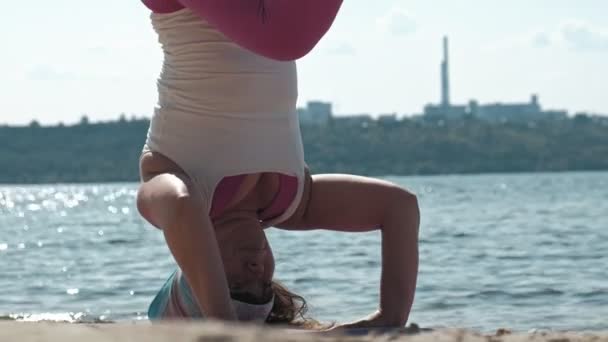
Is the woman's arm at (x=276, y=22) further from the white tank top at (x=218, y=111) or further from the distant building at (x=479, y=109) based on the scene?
the distant building at (x=479, y=109)

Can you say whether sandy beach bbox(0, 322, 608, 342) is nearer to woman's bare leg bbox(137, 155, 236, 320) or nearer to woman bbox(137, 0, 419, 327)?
woman's bare leg bbox(137, 155, 236, 320)

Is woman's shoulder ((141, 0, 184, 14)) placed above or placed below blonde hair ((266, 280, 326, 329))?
above

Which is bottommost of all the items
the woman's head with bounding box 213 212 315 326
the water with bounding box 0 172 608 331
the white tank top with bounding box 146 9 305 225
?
the water with bounding box 0 172 608 331

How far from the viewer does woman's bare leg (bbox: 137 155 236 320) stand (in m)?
3.14

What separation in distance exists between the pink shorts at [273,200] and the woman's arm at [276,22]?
1.29ft

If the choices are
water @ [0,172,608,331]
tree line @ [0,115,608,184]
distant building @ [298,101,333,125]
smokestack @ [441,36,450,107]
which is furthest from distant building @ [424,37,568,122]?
water @ [0,172,608,331]

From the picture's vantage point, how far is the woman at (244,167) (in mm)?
3240

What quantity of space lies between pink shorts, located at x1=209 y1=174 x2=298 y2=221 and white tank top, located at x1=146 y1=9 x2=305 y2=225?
0.06m

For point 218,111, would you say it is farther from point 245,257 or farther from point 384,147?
point 384,147

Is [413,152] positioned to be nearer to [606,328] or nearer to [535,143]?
[535,143]

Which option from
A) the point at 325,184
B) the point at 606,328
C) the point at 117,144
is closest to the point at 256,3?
the point at 325,184

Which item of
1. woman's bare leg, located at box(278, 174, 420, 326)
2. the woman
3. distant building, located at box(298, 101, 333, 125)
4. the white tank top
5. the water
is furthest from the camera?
distant building, located at box(298, 101, 333, 125)

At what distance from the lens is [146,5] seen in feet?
11.6

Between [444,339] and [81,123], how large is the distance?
89335 mm
